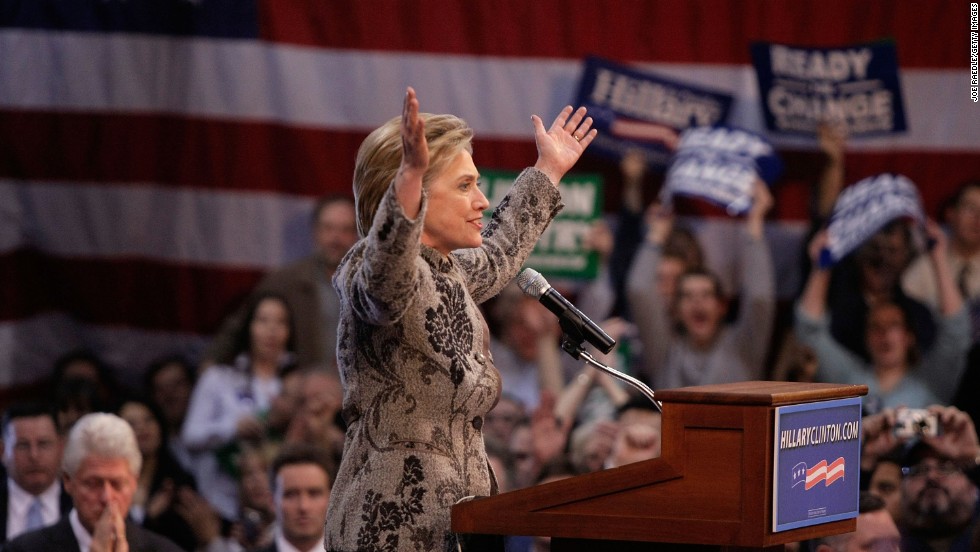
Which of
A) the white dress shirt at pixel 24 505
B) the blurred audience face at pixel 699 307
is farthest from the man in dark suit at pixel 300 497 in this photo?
the blurred audience face at pixel 699 307

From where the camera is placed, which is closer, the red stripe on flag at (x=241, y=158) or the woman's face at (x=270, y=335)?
the woman's face at (x=270, y=335)

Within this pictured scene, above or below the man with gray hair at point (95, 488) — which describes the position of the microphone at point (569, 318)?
above

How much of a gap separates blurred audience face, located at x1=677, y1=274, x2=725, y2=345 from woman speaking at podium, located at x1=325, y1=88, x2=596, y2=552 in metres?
3.56

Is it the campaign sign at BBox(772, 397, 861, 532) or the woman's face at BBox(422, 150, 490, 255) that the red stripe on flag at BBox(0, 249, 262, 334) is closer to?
the woman's face at BBox(422, 150, 490, 255)

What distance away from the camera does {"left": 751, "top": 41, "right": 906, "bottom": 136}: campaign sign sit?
238 inches

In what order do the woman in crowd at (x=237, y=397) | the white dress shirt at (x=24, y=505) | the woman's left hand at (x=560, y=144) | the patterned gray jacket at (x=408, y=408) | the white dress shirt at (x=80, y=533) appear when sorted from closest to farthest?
the patterned gray jacket at (x=408, y=408) < the woman's left hand at (x=560, y=144) < the white dress shirt at (x=80, y=533) < the white dress shirt at (x=24, y=505) < the woman in crowd at (x=237, y=397)

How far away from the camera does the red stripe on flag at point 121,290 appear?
22.0 feet

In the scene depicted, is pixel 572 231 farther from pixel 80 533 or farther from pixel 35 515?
pixel 80 533

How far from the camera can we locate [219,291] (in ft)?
22.0

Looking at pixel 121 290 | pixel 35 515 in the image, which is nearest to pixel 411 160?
pixel 35 515

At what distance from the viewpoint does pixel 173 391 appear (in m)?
6.14

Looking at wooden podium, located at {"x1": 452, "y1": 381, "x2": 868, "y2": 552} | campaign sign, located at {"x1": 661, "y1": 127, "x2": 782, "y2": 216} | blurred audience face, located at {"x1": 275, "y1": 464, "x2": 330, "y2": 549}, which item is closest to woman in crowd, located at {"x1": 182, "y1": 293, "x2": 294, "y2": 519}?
blurred audience face, located at {"x1": 275, "y1": 464, "x2": 330, "y2": 549}

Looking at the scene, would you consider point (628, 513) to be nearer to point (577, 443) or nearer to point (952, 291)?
point (577, 443)

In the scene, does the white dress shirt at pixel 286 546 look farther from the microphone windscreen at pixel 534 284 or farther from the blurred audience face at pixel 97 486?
the microphone windscreen at pixel 534 284
